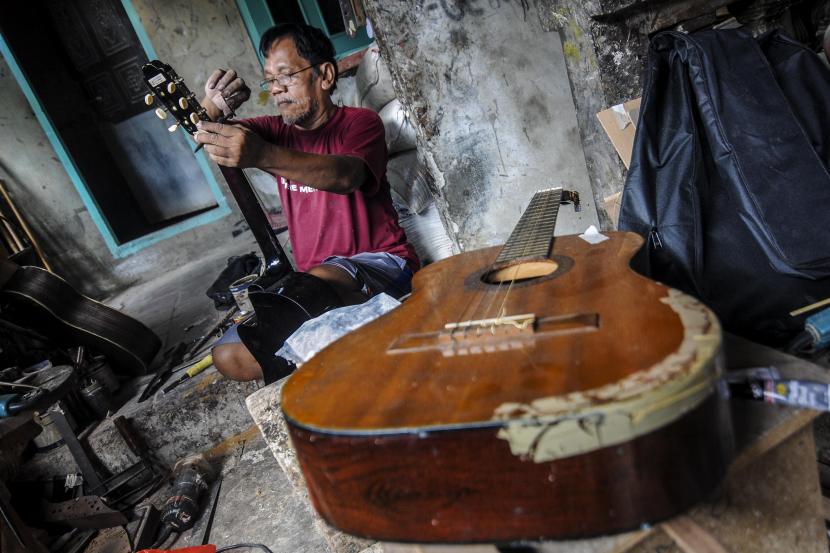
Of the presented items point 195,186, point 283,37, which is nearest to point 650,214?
point 283,37

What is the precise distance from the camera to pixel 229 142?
1888 millimetres

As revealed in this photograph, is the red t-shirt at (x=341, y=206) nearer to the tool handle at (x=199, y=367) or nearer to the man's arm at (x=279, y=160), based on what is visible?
the man's arm at (x=279, y=160)

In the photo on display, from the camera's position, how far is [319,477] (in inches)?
32.7

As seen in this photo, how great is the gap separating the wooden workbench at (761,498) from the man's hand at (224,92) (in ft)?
7.25

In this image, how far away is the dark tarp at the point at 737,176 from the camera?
4.99ft

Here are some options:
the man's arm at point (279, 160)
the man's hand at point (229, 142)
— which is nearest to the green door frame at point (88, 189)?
the man's arm at point (279, 160)

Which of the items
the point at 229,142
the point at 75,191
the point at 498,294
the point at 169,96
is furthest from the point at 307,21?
the point at 498,294

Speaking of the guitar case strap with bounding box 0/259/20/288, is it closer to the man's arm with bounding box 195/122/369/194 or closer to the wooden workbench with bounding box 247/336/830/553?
the man's arm with bounding box 195/122/369/194

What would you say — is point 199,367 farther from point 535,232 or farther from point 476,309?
point 476,309

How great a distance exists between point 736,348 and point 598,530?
0.65 m

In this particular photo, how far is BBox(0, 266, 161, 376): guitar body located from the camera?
3.19m

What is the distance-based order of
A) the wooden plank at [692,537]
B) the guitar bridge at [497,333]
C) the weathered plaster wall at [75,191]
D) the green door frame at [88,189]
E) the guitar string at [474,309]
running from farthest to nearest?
the green door frame at [88,189]
the weathered plaster wall at [75,191]
the guitar string at [474,309]
the guitar bridge at [497,333]
the wooden plank at [692,537]

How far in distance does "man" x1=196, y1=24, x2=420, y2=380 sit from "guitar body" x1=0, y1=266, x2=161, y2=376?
1.35 metres

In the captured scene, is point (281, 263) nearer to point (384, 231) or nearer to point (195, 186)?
point (384, 231)
